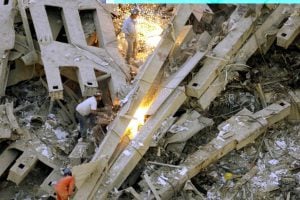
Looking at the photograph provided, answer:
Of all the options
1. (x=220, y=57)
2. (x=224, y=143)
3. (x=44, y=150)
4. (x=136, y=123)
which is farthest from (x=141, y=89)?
(x=44, y=150)

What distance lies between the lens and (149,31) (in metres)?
11.9

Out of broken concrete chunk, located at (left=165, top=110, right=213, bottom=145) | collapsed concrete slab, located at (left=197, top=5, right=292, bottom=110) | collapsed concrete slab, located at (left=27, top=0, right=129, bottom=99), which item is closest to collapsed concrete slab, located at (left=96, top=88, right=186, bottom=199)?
broken concrete chunk, located at (left=165, top=110, right=213, bottom=145)

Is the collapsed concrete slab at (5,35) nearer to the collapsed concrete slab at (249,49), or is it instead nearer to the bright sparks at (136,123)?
the bright sparks at (136,123)

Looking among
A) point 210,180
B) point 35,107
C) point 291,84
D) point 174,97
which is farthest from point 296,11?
point 35,107

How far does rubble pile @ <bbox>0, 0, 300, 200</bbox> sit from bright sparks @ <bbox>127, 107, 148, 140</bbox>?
0.02 m

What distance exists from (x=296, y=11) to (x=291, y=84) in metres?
1.34

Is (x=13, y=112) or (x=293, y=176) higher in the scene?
Result: (x=13, y=112)

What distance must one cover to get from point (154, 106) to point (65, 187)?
1974 millimetres

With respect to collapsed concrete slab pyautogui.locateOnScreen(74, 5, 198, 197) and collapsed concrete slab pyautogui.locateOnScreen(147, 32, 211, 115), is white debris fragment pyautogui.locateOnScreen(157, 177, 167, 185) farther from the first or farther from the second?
collapsed concrete slab pyautogui.locateOnScreen(147, 32, 211, 115)

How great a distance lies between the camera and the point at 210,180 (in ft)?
28.6

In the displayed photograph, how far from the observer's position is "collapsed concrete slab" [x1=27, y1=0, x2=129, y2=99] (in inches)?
373

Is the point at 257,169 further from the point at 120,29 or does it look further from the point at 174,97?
the point at 120,29

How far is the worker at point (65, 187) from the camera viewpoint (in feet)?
26.1

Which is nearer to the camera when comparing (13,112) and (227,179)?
(227,179)
